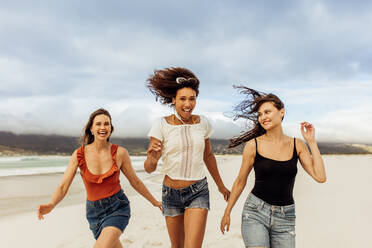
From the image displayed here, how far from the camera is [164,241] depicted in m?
6.51

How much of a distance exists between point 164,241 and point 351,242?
3.77 metres

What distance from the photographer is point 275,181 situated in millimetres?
3248

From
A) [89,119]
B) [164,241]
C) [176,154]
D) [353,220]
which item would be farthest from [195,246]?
[353,220]

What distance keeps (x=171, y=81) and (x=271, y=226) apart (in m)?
2.15

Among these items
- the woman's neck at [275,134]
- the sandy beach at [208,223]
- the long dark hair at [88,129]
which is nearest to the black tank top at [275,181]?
the woman's neck at [275,134]

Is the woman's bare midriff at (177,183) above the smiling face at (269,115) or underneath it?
underneath

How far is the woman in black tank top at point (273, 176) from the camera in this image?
319 cm

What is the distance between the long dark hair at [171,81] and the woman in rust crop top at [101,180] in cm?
79

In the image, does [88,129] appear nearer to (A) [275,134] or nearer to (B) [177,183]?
(B) [177,183]

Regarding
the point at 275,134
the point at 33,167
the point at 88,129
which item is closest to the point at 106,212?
the point at 88,129

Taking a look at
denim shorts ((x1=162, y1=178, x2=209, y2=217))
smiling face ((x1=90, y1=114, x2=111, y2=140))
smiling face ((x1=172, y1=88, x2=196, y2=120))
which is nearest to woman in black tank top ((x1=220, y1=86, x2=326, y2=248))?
denim shorts ((x1=162, y1=178, x2=209, y2=217))

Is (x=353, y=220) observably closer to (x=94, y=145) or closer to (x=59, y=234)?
(x=94, y=145)

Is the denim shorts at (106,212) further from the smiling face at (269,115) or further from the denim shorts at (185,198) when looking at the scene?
the smiling face at (269,115)

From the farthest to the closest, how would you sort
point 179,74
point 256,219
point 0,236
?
point 0,236 → point 179,74 → point 256,219
